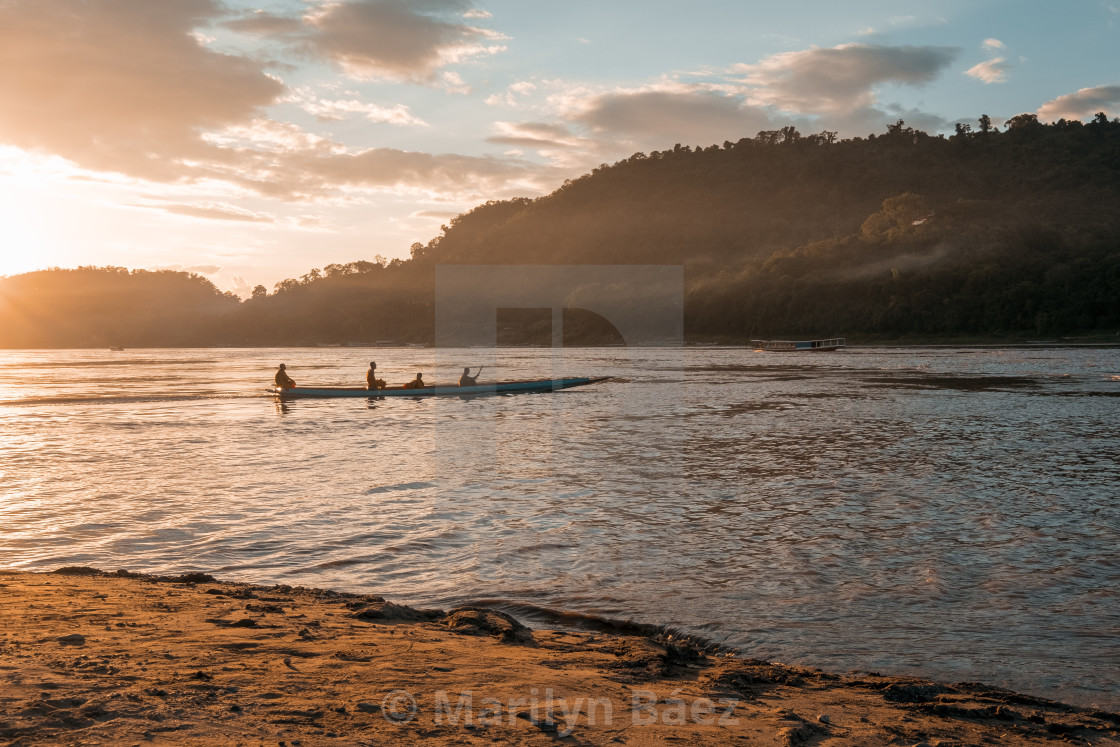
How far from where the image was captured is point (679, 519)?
1249cm

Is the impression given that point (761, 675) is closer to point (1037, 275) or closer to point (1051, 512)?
point (1051, 512)

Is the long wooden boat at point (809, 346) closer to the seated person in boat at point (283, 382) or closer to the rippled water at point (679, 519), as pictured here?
the rippled water at point (679, 519)

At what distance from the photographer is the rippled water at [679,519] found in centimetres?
777

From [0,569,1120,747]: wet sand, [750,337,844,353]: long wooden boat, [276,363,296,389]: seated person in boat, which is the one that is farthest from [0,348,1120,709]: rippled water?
[750,337,844,353]: long wooden boat

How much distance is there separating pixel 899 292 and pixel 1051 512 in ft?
391

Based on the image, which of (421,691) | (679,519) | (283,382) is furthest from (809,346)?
(421,691)

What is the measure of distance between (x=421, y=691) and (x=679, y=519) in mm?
7814

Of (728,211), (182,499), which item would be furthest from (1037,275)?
(182,499)

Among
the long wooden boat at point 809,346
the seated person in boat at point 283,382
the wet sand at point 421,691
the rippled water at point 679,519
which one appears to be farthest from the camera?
the long wooden boat at point 809,346

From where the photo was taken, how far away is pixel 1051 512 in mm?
12523

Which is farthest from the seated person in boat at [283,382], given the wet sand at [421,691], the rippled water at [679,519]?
the wet sand at [421,691]

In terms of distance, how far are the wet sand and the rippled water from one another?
1.04 metres

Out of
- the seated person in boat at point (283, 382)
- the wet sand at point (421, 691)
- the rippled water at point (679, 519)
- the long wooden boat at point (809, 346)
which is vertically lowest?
the rippled water at point (679, 519)

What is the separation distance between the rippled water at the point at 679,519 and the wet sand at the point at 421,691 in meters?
1.04
